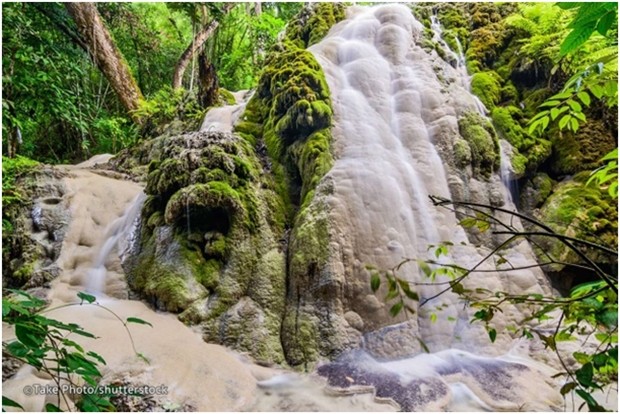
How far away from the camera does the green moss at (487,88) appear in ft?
22.3

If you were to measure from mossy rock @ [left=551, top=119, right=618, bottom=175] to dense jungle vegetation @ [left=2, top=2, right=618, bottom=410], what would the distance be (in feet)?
0.05

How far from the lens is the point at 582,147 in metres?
5.88

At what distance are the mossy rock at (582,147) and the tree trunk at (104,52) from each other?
28.1 feet

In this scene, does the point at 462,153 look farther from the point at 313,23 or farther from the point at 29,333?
the point at 29,333

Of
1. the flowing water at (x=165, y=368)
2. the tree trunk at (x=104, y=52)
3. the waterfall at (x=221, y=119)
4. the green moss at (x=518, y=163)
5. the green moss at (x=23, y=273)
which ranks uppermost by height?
the tree trunk at (x=104, y=52)

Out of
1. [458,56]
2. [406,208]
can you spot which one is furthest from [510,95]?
[406,208]

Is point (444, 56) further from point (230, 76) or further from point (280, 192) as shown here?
point (230, 76)

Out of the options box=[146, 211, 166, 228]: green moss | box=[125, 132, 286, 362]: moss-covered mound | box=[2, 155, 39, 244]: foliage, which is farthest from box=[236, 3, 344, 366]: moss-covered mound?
box=[2, 155, 39, 244]: foliage

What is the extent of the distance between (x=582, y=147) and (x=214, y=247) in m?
5.84

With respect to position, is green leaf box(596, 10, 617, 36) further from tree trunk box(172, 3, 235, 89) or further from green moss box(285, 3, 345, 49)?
tree trunk box(172, 3, 235, 89)

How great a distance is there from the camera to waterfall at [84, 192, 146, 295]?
4469 millimetres

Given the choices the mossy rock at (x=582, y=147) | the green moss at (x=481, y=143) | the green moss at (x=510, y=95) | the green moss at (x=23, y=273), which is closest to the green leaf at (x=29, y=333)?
the green moss at (x=23, y=273)

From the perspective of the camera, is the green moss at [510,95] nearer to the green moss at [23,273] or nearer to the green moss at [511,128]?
the green moss at [511,128]

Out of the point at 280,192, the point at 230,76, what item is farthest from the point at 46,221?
the point at 230,76
